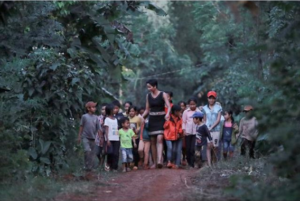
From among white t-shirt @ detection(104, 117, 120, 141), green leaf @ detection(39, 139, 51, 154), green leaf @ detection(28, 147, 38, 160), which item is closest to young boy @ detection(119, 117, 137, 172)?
white t-shirt @ detection(104, 117, 120, 141)

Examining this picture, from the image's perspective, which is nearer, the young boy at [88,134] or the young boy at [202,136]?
the young boy at [88,134]

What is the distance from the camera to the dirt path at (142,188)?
32.3 ft

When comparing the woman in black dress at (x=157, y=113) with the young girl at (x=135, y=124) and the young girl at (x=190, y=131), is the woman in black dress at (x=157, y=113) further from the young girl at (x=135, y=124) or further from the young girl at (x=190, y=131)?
the young girl at (x=135, y=124)

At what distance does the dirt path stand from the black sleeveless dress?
1.44 meters

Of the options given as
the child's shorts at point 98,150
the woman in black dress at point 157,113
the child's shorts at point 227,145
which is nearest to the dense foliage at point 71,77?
the child's shorts at point 98,150

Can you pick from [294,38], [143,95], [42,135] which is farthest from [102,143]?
[143,95]

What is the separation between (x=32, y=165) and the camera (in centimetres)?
1178

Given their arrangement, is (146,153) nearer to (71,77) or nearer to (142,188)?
(71,77)

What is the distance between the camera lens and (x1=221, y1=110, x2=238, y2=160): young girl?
1695 cm

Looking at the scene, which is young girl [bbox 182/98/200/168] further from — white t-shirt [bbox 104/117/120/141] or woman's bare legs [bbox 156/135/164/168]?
white t-shirt [bbox 104/117/120/141]

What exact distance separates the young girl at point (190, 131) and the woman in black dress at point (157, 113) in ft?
2.21

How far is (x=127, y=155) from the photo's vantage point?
15.4m

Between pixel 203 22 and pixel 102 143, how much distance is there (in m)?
23.2

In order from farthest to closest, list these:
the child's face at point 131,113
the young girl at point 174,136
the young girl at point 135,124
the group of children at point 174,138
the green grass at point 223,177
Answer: the child's face at point 131,113, the young girl at point 135,124, the young girl at point 174,136, the group of children at point 174,138, the green grass at point 223,177
